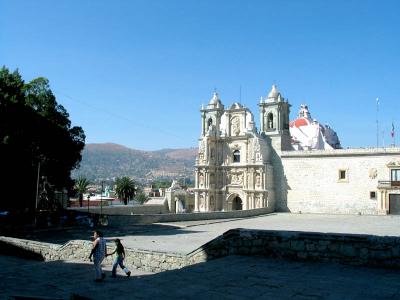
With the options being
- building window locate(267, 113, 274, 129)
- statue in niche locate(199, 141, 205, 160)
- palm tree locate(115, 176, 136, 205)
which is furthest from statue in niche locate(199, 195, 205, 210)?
palm tree locate(115, 176, 136, 205)

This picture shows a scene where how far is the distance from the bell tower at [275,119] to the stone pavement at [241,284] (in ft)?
96.7

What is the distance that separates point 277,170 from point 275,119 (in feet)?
15.4

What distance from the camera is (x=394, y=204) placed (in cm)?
3216

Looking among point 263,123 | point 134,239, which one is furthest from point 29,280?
point 263,123

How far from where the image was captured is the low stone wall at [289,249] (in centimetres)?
823

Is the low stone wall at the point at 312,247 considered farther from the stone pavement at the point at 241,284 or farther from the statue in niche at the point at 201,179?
the statue in niche at the point at 201,179

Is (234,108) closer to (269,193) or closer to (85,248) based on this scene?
(269,193)

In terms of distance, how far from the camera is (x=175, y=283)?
21.9 ft

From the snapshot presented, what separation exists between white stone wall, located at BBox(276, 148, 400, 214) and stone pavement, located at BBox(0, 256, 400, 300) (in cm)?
2684

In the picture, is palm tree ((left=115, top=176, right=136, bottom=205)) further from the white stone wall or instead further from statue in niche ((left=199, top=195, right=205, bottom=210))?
the white stone wall

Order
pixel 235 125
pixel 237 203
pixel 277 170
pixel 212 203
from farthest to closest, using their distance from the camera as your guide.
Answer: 1. pixel 237 203
2. pixel 235 125
3. pixel 212 203
4. pixel 277 170

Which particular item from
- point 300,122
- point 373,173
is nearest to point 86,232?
point 373,173

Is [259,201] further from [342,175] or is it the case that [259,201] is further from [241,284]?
[241,284]

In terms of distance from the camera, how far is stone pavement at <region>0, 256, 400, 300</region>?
597 cm
